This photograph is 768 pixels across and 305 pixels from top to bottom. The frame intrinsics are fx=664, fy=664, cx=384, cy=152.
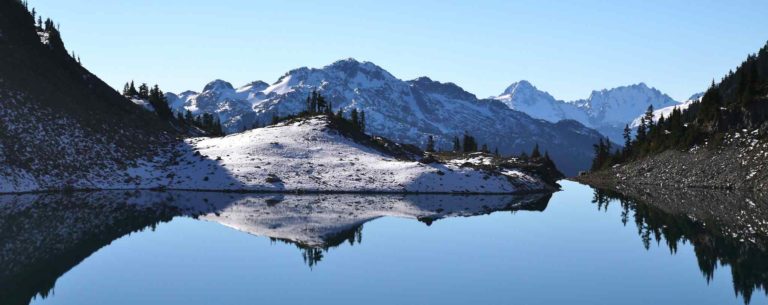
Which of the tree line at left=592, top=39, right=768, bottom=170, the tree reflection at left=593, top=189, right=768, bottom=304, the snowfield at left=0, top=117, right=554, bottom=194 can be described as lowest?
the tree reflection at left=593, top=189, right=768, bottom=304

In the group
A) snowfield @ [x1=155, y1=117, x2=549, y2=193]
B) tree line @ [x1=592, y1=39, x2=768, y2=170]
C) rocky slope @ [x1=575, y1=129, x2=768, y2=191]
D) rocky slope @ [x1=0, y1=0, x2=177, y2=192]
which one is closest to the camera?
rocky slope @ [x1=0, y1=0, x2=177, y2=192]

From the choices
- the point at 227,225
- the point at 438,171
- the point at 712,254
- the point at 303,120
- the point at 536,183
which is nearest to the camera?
the point at 712,254

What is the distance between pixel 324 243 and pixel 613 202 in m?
64.7

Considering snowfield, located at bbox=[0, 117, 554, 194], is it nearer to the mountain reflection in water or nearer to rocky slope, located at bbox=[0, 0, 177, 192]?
rocky slope, located at bbox=[0, 0, 177, 192]

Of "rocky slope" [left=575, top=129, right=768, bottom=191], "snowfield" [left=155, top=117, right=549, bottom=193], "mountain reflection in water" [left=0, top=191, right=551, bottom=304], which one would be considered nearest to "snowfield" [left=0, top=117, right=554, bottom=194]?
"snowfield" [left=155, top=117, right=549, bottom=193]

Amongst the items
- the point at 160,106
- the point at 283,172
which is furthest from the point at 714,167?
the point at 160,106

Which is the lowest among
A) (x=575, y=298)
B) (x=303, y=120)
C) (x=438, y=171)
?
(x=575, y=298)

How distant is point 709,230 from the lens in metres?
60.5

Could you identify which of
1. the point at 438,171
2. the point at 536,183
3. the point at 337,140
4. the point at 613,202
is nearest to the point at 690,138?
the point at 536,183

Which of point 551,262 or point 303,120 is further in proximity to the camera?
point 303,120

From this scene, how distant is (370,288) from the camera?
111 ft

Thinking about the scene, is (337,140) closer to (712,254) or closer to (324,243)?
(324,243)

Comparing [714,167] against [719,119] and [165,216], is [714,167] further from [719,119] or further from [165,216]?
[165,216]

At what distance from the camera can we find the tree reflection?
4034cm
